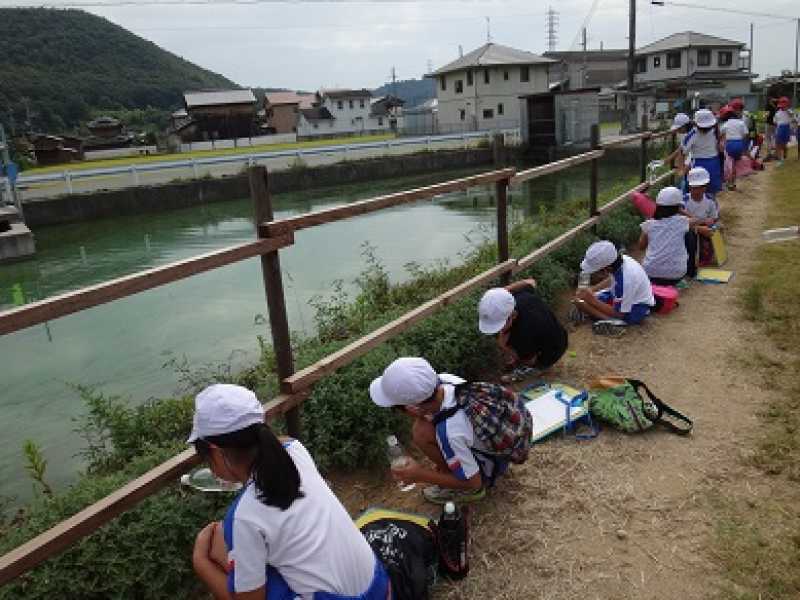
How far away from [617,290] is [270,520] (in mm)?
3954

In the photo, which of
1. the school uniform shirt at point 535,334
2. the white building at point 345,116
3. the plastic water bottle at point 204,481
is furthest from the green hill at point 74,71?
the plastic water bottle at point 204,481

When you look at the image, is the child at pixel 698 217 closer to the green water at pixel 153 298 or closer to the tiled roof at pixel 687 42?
the green water at pixel 153 298

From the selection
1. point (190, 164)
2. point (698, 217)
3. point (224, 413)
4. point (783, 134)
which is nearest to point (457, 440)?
point (224, 413)

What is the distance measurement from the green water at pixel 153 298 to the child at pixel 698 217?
150 inches

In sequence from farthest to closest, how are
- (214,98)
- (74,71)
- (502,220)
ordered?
(74,71) < (214,98) < (502,220)

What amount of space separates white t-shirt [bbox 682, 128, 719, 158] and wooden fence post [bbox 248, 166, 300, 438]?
6.99 metres

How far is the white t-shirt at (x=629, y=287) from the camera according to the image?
4.88 meters

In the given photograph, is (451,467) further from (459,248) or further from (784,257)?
(459,248)

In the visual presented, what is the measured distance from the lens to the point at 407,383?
2580mm

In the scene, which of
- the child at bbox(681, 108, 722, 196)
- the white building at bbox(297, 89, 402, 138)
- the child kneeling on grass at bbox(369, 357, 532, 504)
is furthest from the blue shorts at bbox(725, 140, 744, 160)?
the white building at bbox(297, 89, 402, 138)

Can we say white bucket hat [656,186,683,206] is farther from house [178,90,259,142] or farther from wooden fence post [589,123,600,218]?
house [178,90,259,142]

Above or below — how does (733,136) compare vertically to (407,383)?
above

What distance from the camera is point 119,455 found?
4020 mm

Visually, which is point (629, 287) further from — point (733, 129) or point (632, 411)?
point (733, 129)
